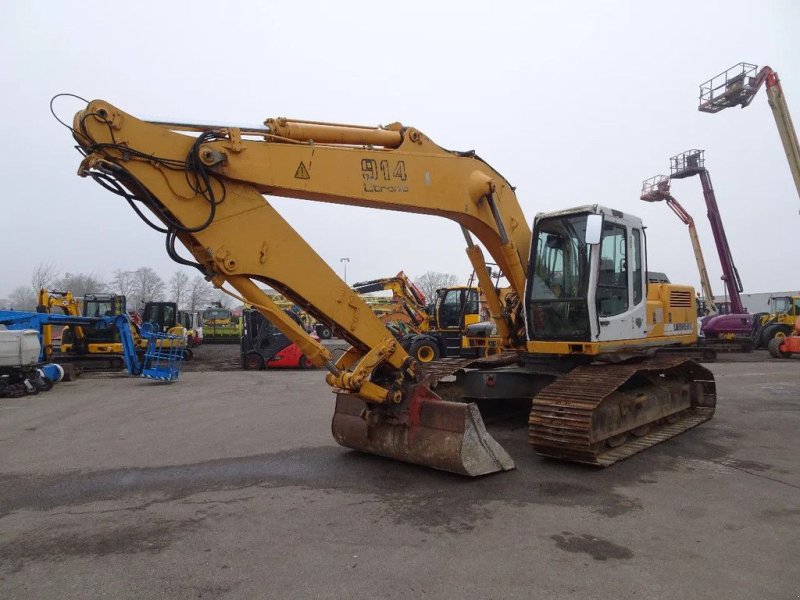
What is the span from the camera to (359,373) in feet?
18.3

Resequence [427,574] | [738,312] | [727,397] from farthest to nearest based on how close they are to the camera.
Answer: [738,312] < [727,397] < [427,574]

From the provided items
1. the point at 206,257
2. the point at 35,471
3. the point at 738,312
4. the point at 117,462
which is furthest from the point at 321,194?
the point at 738,312

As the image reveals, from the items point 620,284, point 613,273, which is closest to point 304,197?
point 613,273

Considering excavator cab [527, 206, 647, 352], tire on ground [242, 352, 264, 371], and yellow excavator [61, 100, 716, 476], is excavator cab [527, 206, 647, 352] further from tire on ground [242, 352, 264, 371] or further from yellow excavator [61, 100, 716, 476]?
tire on ground [242, 352, 264, 371]

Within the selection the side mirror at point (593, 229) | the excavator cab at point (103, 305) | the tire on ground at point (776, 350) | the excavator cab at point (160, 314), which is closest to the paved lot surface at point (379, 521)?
the side mirror at point (593, 229)

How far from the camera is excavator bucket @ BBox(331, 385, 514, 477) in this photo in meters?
5.56

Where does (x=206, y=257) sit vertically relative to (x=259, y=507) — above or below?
above

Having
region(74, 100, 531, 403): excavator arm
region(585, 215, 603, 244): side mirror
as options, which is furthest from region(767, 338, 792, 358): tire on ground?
region(74, 100, 531, 403): excavator arm

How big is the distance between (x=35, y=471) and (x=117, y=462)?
87cm

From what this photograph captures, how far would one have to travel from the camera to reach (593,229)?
6457 mm

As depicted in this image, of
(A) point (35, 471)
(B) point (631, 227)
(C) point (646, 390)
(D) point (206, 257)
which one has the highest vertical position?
(B) point (631, 227)

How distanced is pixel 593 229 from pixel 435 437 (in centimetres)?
307

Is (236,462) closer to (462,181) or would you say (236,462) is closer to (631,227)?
(462,181)

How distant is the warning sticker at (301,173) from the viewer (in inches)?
211
